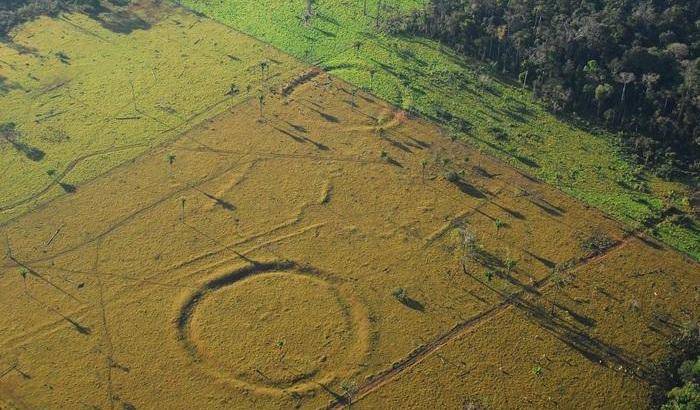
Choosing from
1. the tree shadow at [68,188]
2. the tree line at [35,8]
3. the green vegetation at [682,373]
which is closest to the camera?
the green vegetation at [682,373]

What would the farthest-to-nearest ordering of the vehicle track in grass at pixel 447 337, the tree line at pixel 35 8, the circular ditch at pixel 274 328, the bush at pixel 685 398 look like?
the tree line at pixel 35 8, the circular ditch at pixel 274 328, the vehicle track in grass at pixel 447 337, the bush at pixel 685 398

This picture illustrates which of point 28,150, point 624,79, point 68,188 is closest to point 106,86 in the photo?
point 28,150

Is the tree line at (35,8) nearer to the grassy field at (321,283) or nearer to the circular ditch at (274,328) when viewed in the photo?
the grassy field at (321,283)

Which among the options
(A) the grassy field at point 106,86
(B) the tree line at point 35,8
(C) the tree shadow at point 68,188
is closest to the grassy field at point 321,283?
(C) the tree shadow at point 68,188

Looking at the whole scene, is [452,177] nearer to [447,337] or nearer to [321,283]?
[321,283]

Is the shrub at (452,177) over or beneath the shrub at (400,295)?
over

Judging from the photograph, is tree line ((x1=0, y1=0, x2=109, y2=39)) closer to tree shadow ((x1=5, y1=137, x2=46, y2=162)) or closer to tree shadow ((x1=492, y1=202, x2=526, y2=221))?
tree shadow ((x1=5, y1=137, x2=46, y2=162))

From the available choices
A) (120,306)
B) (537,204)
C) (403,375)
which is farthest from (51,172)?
(537,204)
